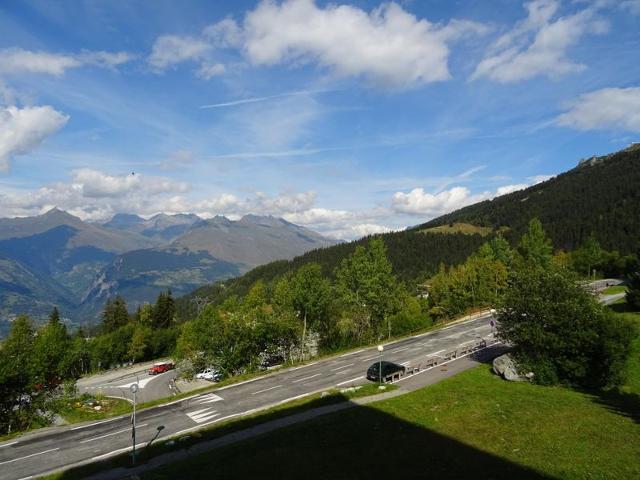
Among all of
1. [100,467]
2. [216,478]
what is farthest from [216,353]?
[216,478]

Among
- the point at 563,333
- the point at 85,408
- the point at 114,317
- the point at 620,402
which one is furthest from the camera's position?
the point at 114,317

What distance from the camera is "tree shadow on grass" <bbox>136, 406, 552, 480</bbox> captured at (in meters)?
17.1

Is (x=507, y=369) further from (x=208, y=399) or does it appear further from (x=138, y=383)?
(x=138, y=383)

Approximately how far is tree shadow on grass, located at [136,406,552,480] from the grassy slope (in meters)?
0.05

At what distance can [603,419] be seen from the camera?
22.6 meters

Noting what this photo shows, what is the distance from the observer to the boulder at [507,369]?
32.3 metres

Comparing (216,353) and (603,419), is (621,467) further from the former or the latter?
(216,353)

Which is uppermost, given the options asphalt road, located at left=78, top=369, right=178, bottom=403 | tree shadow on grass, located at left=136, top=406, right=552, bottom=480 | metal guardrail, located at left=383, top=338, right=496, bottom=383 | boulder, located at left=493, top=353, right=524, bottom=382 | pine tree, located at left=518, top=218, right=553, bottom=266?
pine tree, located at left=518, top=218, right=553, bottom=266

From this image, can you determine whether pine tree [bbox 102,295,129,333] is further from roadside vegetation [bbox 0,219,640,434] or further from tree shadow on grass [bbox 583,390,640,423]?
tree shadow on grass [bbox 583,390,640,423]

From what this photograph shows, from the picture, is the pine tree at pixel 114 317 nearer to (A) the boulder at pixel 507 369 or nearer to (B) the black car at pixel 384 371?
(B) the black car at pixel 384 371

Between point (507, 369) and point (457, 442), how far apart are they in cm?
1531

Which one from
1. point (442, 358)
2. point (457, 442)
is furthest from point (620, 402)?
point (442, 358)

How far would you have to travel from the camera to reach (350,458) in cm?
1905

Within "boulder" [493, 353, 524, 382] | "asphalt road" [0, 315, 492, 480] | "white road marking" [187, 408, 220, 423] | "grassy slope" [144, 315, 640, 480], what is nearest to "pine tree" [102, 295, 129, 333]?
"asphalt road" [0, 315, 492, 480]
